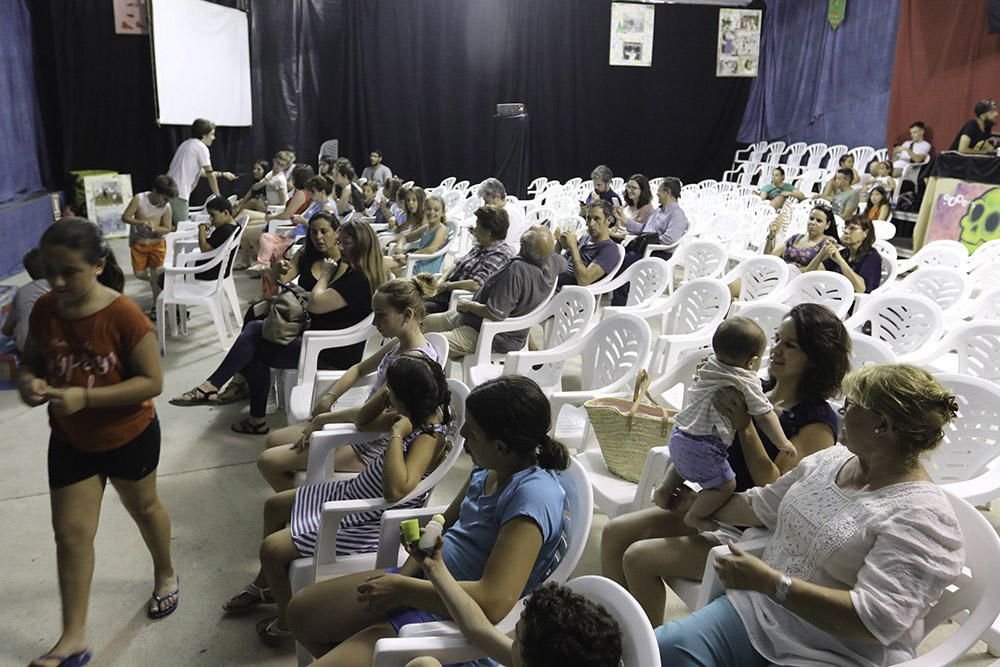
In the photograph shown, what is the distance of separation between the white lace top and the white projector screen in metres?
9.38

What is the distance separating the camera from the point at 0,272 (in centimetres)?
698

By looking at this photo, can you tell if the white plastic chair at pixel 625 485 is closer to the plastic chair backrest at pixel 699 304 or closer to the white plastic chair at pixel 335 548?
the white plastic chair at pixel 335 548

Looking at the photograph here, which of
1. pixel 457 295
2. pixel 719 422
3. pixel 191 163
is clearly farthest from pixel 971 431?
pixel 191 163

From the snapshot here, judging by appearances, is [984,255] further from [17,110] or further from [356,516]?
[17,110]

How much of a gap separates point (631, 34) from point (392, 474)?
1365 cm

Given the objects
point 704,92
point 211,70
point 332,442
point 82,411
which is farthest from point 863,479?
point 704,92

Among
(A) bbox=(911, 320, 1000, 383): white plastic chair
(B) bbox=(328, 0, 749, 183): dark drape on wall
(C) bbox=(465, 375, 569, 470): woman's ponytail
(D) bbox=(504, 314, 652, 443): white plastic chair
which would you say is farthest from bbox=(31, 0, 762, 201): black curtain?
(C) bbox=(465, 375, 569, 470): woman's ponytail

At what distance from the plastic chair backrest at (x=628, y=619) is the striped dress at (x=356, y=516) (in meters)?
0.88

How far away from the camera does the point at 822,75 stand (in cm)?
1270

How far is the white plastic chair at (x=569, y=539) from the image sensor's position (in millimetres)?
1520

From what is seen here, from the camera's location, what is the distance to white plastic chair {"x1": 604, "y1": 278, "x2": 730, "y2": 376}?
135 inches

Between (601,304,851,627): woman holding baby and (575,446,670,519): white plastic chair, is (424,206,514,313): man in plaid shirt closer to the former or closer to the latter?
(575,446,670,519): white plastic chair

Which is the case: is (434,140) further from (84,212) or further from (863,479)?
(863,479)

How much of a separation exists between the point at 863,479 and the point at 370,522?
4.00 feet
